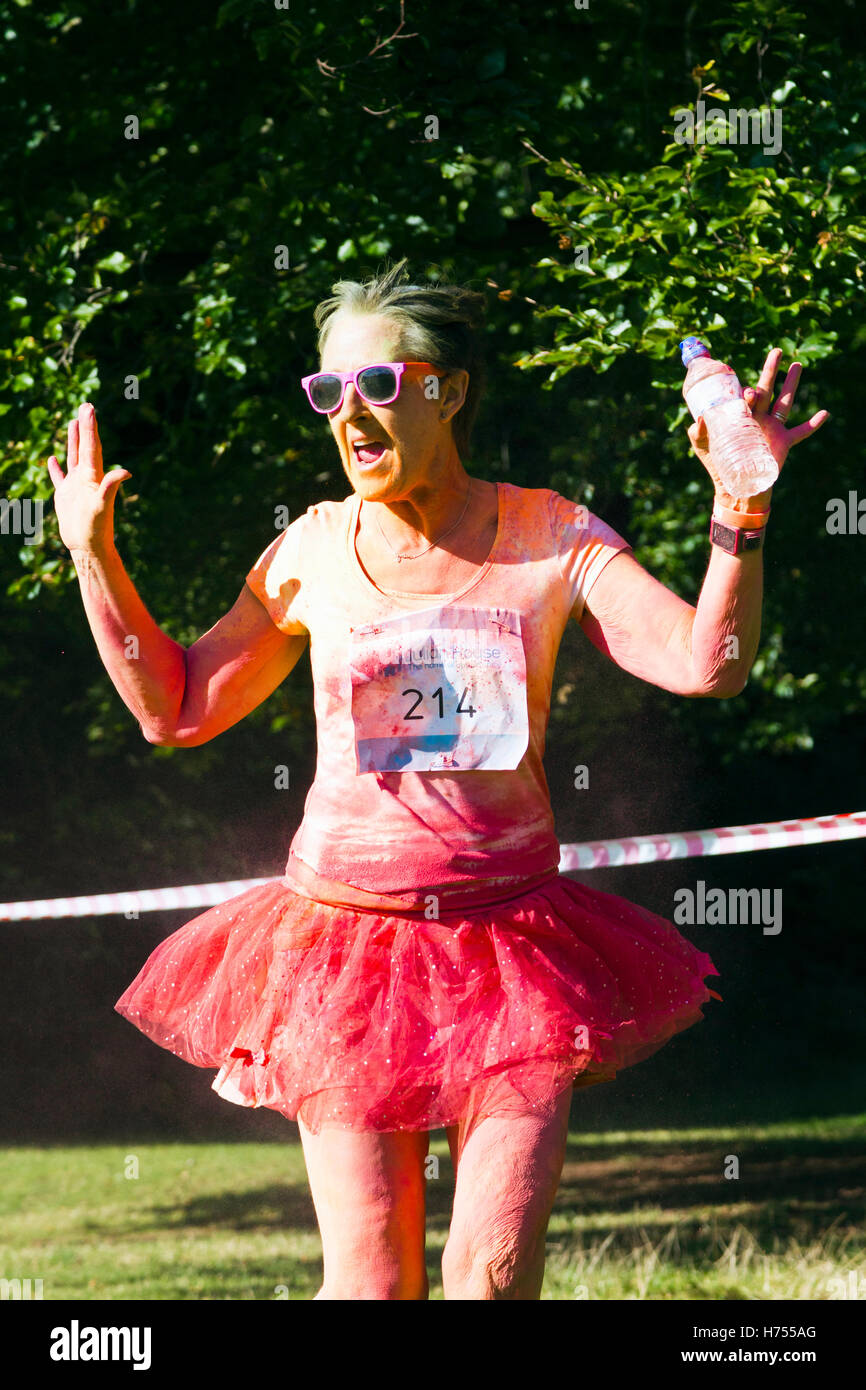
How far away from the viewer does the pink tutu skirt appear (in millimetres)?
2258

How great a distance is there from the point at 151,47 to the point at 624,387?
205 cm

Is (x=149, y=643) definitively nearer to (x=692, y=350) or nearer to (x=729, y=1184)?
(x=692, y=350)

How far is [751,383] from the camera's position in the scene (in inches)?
168

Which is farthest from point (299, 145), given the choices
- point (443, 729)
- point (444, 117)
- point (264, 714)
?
point (443, 729)

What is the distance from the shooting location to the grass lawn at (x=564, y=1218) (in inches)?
178

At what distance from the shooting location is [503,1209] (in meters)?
2.19

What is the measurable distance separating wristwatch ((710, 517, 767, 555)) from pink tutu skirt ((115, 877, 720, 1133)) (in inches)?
24.2

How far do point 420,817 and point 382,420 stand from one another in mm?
609

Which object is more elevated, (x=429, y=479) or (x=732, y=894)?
(x=429, y=479)

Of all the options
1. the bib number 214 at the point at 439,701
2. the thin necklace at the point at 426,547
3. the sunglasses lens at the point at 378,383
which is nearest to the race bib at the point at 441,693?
the bib number 214 at the point at 439,701

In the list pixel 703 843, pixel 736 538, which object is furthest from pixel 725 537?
pixel 703 843

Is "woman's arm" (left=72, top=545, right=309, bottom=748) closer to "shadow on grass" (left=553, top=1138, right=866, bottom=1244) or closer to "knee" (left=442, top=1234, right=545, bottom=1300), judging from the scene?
"knee" (left=442, top=1234, right=545, bottom=1300)

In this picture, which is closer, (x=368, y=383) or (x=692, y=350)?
(x=692, y=350)
